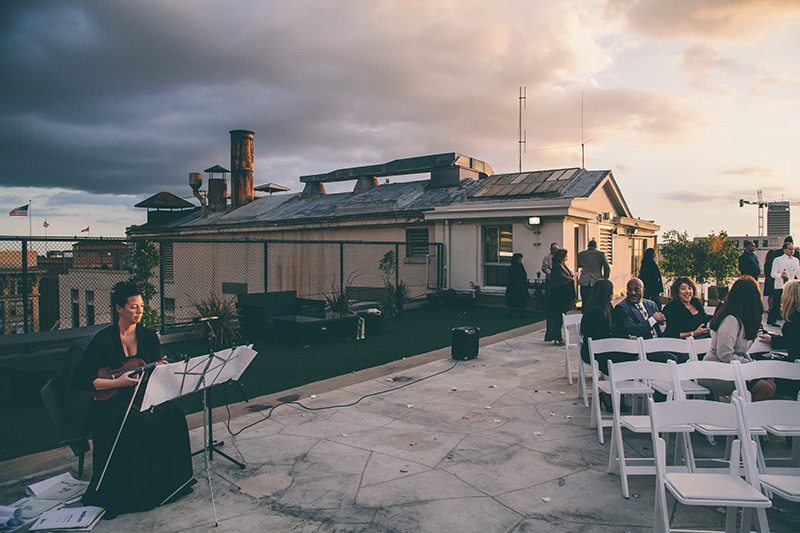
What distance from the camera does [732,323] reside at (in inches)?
200

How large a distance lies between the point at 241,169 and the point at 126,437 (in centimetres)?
2803

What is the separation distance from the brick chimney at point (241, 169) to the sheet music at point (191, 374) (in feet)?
89.7

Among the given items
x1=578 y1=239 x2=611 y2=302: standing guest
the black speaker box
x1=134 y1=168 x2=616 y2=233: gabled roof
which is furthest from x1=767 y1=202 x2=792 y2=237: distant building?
the black speaker box

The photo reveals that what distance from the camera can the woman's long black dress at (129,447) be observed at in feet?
12.2

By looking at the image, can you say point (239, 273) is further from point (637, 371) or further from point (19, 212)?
point (637, 371)

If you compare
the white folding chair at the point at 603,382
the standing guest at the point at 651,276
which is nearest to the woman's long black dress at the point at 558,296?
the standing guest at the point at 651,276

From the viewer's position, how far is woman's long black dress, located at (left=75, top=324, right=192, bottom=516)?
371cm

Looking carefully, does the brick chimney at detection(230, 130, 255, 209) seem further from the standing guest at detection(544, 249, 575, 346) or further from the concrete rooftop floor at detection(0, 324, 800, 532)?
the concrete rooftop floor at detection(0, 324, 800, 532)

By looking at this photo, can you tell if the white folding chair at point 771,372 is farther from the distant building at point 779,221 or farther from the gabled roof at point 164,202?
the distant building at point 779,221

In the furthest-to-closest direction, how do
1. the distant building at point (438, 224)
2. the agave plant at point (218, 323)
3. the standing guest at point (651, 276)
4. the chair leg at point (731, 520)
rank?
1. the distant building at point (438, 224)
2. the standing guest at point (651, 276)
3. the agave plant at point (218, 323)
4. the chair leg at point (731, 520)

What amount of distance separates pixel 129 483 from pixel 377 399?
3.30 metres

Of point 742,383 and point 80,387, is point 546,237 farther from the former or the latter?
point 80,387

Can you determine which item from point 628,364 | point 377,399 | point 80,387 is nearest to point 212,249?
point 377,399

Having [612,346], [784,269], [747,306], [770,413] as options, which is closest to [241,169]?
[784,269]
